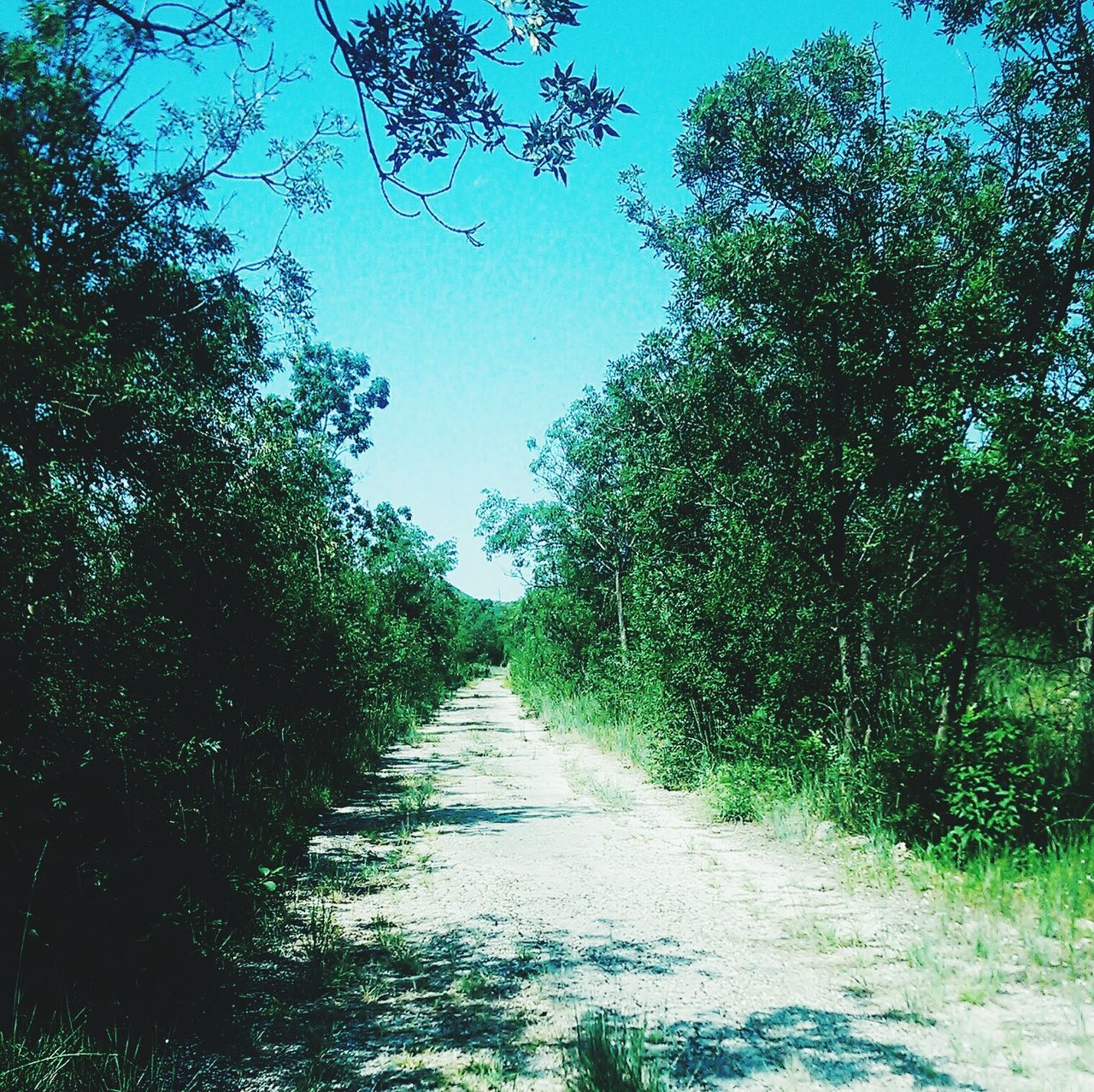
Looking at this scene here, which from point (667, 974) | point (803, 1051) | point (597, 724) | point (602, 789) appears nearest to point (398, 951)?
point (667, 974)

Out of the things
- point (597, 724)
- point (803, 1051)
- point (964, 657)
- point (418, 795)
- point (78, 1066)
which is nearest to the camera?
point (78, 1066)

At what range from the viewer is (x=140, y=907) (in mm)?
4340

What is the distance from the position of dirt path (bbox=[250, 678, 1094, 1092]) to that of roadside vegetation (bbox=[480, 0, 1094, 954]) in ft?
3.71

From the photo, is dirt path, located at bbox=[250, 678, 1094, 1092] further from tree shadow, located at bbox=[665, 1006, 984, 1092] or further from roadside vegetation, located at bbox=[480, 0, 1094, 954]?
roadside vegetation, located at bbox=[480, 0, 1094, 954]

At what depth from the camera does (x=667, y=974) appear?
15.7ft

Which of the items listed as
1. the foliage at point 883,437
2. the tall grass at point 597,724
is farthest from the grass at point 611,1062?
the tall grass at point 597,724

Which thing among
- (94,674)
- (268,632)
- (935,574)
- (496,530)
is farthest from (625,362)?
(496,530)

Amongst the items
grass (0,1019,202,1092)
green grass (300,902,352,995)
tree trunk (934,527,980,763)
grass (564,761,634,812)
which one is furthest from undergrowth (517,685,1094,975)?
grass (0,1019,202,1092)

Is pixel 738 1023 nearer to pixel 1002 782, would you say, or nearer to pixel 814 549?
pixel 1002 782

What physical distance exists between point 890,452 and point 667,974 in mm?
5643

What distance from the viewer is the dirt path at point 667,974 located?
3.61 meters

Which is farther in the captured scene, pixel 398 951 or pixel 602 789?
pixel 602 789

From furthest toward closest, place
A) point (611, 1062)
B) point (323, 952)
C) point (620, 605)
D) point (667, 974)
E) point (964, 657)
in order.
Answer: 1. point (620, 605)
2. point (964, 657)
3. point (323, 952)
4. point (667, 974)
5. point (611, 1062)

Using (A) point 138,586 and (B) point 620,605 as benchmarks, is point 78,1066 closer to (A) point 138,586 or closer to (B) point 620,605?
(A) point 138,586
